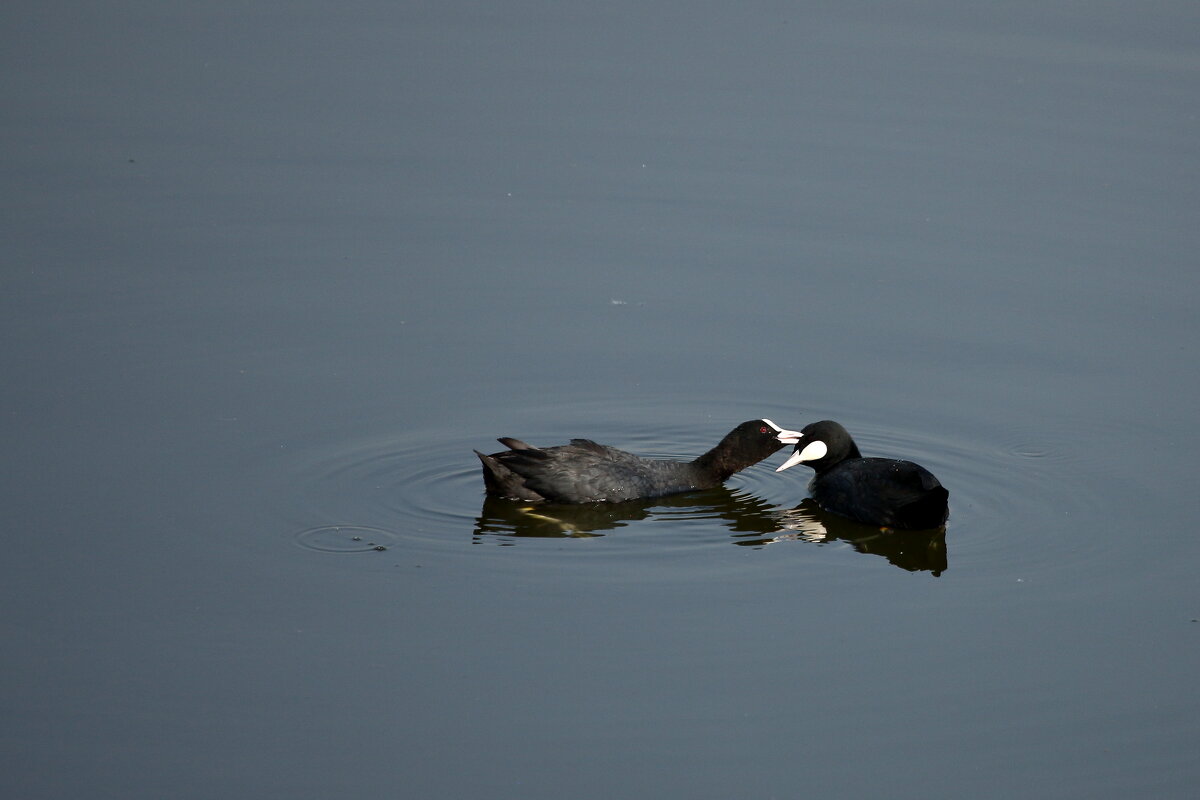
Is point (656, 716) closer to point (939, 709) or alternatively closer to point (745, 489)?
point (939, 709)

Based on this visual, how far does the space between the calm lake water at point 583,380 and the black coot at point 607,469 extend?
14cm

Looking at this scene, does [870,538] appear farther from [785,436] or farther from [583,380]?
[583,380]

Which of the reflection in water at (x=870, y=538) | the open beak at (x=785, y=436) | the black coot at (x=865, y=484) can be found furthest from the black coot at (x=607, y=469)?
the reflection in water at (x=870, y=538)

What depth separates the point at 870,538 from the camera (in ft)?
35.1

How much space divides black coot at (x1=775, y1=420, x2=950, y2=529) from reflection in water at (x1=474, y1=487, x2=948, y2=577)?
107 millimetres

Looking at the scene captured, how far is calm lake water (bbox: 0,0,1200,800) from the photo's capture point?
26.1ft

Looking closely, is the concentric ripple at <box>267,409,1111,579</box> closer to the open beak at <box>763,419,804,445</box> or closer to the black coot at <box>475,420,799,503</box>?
the black coot at <box>475,420,799,503</box>

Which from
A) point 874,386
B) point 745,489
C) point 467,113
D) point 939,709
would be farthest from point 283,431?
point 467,113

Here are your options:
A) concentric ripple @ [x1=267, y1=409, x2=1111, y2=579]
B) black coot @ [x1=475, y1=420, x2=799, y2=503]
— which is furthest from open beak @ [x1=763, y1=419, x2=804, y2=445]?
concentric ripple @ [x1=267, y1=409, x2=1111, y2=579]

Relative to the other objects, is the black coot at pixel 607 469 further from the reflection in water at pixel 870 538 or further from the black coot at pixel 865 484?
the reflection in water at pixel 870 538

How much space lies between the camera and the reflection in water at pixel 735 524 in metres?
10.3

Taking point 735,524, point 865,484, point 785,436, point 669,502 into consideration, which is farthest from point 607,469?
point 865,484

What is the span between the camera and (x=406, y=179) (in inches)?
609

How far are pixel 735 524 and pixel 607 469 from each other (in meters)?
0.86
